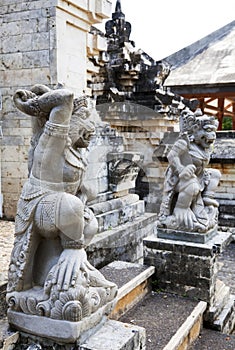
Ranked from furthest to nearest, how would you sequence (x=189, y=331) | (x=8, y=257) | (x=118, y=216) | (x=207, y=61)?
(x=207, y=61) < (x=118, y=216) < (x=8, y=257) < (x=189, y=331)

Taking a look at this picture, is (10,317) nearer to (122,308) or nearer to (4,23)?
(122,308)

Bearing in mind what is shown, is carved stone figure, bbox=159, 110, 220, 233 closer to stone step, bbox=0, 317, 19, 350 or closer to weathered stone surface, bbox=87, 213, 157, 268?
weathered stone surface, bbox=87, 213, 157, 268

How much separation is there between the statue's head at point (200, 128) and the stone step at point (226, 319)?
1.90 metres

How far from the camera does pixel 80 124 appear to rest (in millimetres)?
2434

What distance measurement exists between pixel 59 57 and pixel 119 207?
8.68ft

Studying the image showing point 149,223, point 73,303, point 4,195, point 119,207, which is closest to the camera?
point 73,303

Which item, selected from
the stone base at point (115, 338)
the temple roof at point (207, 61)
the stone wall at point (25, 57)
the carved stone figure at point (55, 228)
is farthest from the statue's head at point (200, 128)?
the temple roof at point (207, 61)

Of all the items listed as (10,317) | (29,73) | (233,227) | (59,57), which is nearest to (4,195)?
(29,73)

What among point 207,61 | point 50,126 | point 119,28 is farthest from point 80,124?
point 207,61

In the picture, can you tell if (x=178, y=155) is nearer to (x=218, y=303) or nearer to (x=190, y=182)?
(x=190, y=182)

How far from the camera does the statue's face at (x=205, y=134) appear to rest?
4172mm

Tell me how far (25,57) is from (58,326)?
5.02m

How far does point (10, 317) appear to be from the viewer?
8.14ft

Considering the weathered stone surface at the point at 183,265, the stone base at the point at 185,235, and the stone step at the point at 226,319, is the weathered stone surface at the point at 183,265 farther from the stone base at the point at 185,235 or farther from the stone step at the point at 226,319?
the stone step at the point at 226,319
